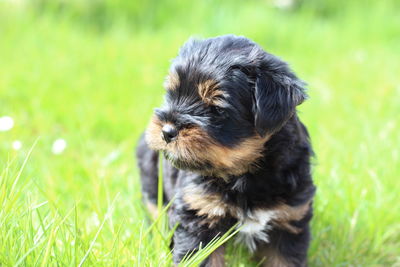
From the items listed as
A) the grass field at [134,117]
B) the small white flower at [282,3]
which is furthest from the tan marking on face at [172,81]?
the small white flower at [282,3]

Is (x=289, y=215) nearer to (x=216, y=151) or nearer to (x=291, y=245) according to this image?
(x=291, y=245)

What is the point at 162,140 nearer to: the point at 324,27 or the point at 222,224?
the point at 222,224

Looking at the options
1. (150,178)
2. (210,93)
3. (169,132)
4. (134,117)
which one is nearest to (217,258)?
(169,132)

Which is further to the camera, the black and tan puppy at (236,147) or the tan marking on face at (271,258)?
the tan marking on face at (271,258)

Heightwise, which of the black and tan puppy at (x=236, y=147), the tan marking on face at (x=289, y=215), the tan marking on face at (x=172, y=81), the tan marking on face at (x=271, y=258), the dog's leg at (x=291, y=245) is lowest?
the tan marking on face at (x=271, y=258)

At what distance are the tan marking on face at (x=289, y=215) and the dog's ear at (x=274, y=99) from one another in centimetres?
51

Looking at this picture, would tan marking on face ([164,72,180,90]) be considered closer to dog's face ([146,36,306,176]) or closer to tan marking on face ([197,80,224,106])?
dog's face ([146,36,306,176])

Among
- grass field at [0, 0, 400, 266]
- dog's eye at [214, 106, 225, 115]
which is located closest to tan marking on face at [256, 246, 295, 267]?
grass field at [0, 0, 400, 266]

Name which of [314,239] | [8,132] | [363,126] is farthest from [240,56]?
[8,132]

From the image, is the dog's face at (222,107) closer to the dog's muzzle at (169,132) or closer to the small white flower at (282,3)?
the dog's muzzle at (169,132)

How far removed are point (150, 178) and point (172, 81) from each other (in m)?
1.30

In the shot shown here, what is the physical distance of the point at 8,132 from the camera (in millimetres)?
5766

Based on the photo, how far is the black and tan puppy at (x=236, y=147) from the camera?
2.90m

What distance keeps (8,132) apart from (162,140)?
3407mm
